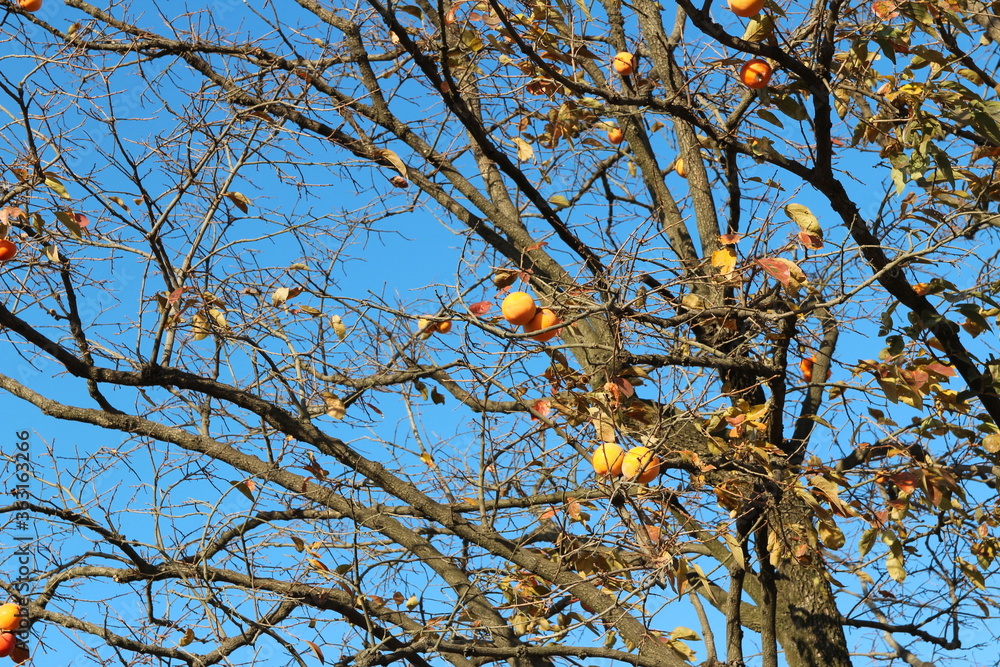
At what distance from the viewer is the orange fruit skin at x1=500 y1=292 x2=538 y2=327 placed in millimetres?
2670

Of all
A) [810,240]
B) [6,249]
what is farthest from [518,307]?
[6,249]

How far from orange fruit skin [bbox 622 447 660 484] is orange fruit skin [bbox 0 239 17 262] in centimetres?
219

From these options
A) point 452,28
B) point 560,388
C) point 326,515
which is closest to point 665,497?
point 560,388

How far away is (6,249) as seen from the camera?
303 centimetres

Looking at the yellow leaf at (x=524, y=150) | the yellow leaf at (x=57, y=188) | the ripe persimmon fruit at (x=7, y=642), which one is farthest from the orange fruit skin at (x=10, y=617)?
the yellow leaf at (x=524, y=150)

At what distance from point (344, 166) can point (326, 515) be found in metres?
1.37

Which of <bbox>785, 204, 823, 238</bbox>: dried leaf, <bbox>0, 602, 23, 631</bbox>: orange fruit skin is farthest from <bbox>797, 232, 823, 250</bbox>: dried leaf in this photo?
<bbox>0, 602, 23, 631</bbox>: orange fruit skin

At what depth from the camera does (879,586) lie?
367 cm

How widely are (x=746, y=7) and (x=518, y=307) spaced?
3.62 feet

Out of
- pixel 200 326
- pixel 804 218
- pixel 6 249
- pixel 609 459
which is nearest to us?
pixel 609 459

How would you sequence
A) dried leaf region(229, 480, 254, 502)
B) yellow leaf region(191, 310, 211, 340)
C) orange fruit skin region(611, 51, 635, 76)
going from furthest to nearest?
orange fruit skin region(611, 51, 635, 76) → dried leaf region(229, 480, 254, 502) → yellow leaf region(191, 310, 211, 340)

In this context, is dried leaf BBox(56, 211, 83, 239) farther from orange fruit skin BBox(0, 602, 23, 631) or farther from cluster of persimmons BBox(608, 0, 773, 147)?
cluster of persimmons BBox(608, 0, 773, 147)

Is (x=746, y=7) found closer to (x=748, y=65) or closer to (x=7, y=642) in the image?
(x=748, y=65)

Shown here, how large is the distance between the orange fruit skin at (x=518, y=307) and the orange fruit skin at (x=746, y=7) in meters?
1.04
